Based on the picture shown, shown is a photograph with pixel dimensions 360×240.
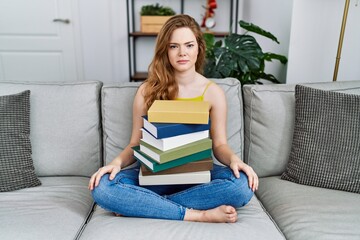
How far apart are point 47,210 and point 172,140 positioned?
0.52 meters

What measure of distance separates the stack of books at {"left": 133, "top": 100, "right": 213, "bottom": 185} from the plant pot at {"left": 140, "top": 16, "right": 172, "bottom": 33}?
205 cm

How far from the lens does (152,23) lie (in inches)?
119

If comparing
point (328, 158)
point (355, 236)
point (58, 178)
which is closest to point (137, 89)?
point (58, 178)

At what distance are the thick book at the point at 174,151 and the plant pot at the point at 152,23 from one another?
84.2 inches

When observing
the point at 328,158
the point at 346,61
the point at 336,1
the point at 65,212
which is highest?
the point at 336,1

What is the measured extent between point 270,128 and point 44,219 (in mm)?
973

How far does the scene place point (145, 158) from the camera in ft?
3.58

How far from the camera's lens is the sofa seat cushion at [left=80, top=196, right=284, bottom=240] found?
96 centimetres

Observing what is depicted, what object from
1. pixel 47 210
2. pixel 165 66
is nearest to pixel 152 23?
pixel 165 66

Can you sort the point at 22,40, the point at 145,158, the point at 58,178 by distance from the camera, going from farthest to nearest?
the point at 22,40 → the point at 58,178 → the point at 145,158

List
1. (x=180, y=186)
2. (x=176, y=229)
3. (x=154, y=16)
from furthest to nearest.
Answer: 1. (x=154, y=16)
2. (x=180, y=186)
3. (x=176, y=229)

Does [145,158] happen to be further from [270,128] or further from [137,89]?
[270,128]

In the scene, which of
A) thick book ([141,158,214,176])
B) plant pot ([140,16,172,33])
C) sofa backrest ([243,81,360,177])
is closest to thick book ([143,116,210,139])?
thick book ([141,158,214,176])

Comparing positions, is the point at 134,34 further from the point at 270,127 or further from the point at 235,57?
the point at 270,127
